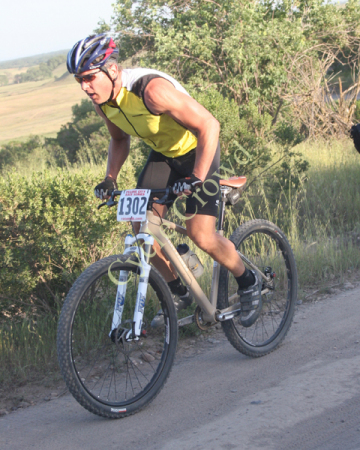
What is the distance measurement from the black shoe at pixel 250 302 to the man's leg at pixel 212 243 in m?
0.18

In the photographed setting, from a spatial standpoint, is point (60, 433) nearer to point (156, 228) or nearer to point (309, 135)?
point (156, 228)

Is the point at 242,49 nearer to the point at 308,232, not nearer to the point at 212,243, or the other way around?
the point at 308,232

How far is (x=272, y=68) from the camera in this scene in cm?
1192

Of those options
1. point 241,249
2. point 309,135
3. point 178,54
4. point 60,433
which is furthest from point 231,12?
point 60,433

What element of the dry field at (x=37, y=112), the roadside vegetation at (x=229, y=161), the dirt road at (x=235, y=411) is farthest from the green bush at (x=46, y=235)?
the dry field at (x=37, y=112)

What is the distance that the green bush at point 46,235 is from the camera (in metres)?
4.52

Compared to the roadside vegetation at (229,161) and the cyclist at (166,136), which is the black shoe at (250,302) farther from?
the roadside vegetation at (229,161)

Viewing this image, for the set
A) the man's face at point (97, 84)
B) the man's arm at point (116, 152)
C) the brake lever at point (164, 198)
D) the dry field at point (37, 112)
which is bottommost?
the brake lever at point (164, 198)

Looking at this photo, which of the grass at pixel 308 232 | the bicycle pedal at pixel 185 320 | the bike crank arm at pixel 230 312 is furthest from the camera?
the grass at pixel 308 232

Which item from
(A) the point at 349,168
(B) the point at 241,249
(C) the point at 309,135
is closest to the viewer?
(B) the point at 241,249

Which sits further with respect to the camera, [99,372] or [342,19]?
[342,19]

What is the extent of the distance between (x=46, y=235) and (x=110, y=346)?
1.46 meters

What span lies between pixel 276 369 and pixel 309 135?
9.81 metres

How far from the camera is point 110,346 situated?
359 centimetres
